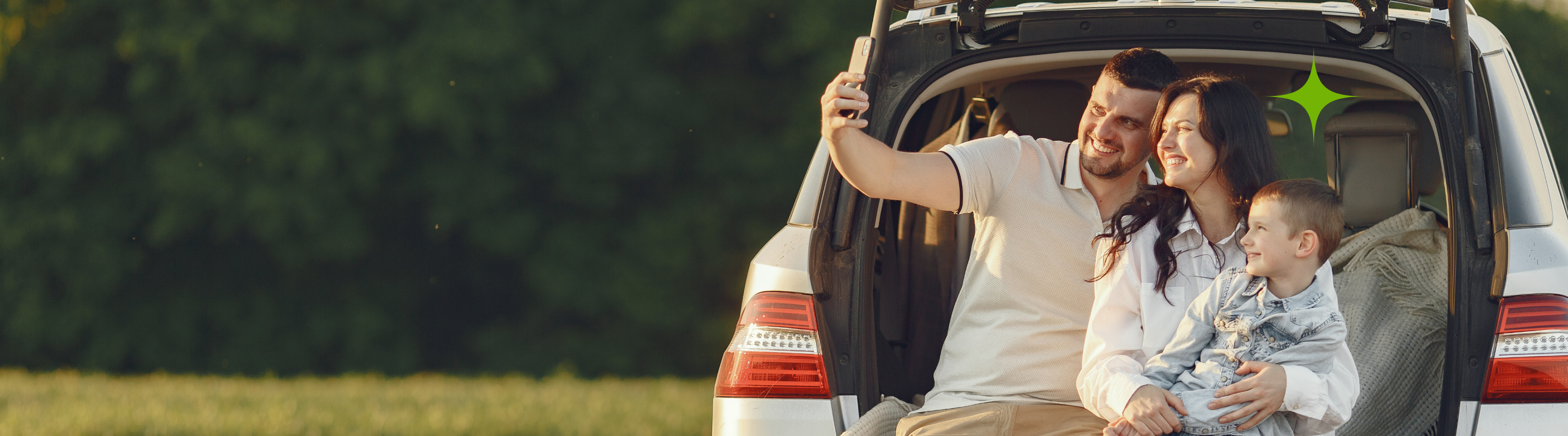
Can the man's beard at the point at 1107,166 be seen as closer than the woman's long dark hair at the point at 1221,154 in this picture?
No

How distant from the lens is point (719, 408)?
272cm

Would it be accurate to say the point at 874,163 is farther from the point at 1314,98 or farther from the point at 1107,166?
the point at 1314,98

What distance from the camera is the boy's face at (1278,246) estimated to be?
222cm

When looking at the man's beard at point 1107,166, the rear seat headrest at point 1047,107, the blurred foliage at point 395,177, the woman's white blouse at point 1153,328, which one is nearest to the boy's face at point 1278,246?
the woman's white blouse at point 1153,328

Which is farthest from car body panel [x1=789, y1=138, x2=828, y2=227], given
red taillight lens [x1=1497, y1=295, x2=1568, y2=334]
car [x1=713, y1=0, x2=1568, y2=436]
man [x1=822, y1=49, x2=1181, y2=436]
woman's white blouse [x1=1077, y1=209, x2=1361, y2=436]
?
red taillight lens [x1=1497, y1=295, x2=1568, y2=334]

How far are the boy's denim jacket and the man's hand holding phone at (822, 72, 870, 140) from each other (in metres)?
0.69

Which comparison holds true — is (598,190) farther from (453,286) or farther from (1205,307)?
(1205,307)

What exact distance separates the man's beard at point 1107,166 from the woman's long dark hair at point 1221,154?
182mm

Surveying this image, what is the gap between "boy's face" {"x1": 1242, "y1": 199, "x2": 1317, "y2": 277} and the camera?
2223 millimetres

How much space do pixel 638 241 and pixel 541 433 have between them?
870 cm

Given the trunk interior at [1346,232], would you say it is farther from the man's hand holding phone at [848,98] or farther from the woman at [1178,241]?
the woman at [1178,241]

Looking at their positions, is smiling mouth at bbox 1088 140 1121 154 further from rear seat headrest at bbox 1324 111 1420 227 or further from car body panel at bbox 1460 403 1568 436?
rear seat headrest at bbox 1324 111 1420 227

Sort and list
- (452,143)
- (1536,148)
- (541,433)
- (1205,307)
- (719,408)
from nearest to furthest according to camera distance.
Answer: (1205,307) → (1536,148) → (719,408) → (541,433) → (452,143)

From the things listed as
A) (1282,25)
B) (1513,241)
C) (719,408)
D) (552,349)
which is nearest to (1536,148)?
(1513,241)
